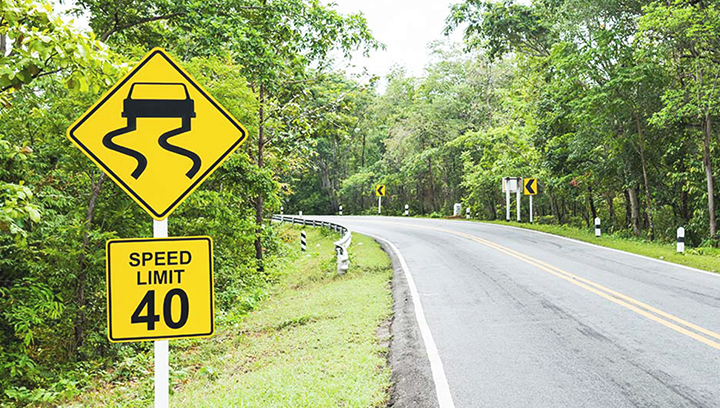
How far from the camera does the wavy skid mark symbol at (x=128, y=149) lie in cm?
328

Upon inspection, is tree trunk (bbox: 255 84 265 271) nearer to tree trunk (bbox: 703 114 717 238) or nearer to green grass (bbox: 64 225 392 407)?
Result: green grass (bbox: 64 225 392 407)

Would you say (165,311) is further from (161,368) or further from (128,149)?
(128,149)

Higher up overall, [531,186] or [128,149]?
[531,186]

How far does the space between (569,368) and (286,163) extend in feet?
46.2

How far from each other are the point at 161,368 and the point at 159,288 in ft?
1.70

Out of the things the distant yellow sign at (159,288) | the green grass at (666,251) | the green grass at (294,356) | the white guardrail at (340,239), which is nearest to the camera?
the distant yellow sign at (159,288)

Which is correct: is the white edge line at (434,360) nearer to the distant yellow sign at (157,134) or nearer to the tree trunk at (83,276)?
the distant yellow sign at (157,134)

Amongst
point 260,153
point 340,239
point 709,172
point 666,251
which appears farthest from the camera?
point 340,239

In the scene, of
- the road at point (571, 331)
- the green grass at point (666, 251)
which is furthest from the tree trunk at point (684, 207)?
the road at point (571, 331)

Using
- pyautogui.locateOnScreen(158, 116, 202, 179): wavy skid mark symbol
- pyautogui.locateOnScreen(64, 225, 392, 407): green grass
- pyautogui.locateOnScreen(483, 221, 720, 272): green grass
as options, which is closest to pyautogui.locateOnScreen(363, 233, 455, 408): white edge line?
pyautogui.locateOnScreen(64, 225, 392, 407): green grass

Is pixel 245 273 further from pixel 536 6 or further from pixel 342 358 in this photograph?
pixel 536 6

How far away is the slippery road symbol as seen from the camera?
3301mm

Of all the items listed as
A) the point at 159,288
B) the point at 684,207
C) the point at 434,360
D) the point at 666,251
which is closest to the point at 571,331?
the point at 434,360

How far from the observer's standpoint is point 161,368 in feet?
10.9
